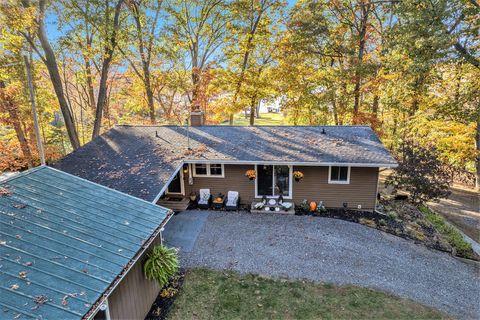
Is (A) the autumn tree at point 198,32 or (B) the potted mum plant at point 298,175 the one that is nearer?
(B) the potted mum plant at point 298,175

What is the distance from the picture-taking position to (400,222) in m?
10.9

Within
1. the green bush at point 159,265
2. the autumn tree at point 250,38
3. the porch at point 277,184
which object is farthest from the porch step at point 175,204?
the autumn tree at point 250,38

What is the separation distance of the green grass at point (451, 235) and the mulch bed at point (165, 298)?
9.21 metres

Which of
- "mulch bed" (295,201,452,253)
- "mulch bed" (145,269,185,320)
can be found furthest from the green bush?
"mulch bed" (295,201,452,253)

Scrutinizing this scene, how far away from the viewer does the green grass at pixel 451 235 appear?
952cm

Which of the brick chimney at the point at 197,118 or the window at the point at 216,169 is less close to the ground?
the brick chimney at the point at 197,118

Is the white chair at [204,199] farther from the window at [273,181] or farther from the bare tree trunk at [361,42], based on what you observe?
the bare tree trunk at [361,42]

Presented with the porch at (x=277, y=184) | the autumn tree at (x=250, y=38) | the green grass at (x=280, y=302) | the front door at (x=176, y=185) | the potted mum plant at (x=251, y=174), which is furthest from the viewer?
the autumn tree at (x=250, y=38)

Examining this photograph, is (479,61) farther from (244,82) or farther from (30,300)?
(30,300)

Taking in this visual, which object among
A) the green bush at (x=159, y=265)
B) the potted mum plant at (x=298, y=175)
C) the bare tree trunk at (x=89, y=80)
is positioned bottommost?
the green bush at (x=159, y=265)

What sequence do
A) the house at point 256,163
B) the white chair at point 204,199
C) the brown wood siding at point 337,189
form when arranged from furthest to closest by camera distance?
1. the white chair at point 204,199
2. the brown wood siding at point 337,189
3. the house at point 256,163

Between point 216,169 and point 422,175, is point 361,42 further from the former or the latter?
point 216,169

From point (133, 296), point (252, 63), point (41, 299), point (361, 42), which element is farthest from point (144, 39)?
point (41, 299)

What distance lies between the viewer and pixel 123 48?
18.3m
